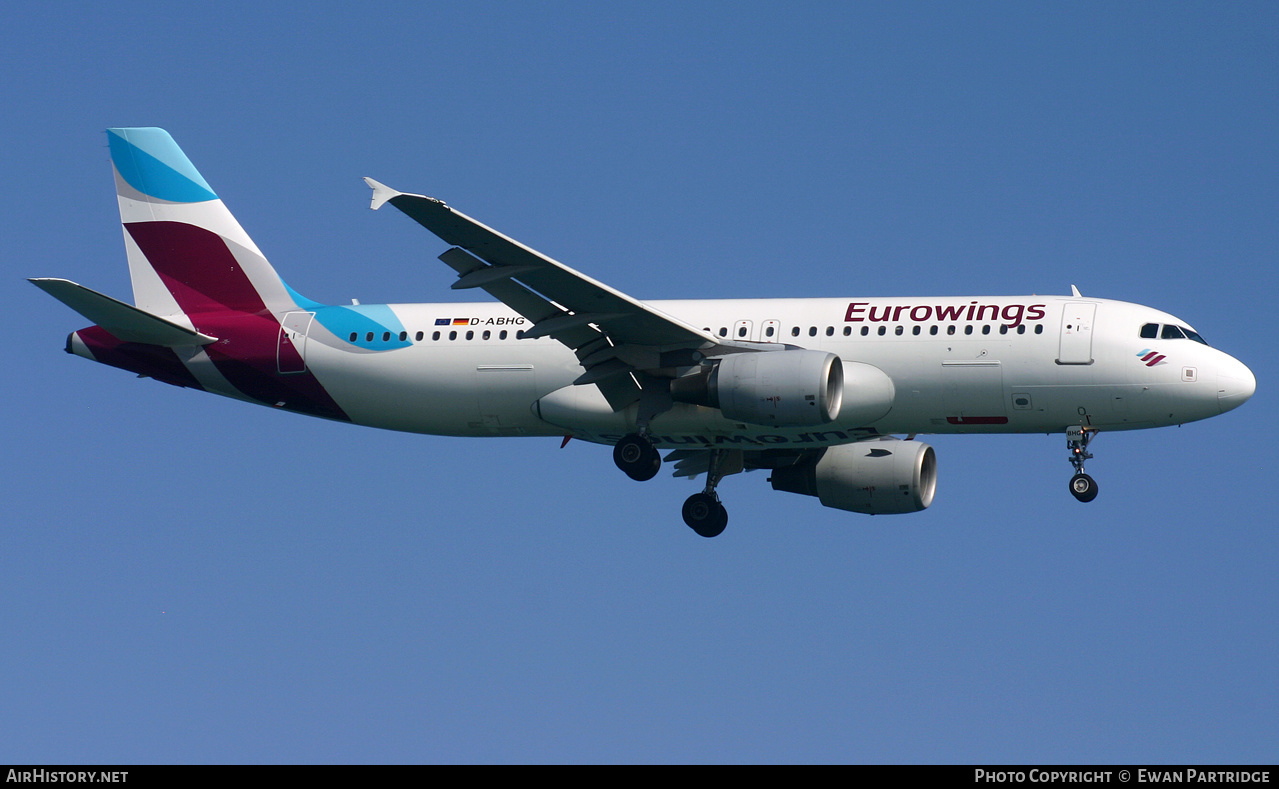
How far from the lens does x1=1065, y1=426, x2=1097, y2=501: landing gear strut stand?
122ft

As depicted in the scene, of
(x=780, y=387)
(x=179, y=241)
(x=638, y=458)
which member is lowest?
(x=638, y=458)

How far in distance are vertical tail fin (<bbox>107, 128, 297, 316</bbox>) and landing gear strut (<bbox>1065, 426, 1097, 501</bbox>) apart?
1930cm

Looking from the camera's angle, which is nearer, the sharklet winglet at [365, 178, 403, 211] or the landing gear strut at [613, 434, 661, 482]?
the sharklet winglet at [365, 178, 403, 211]

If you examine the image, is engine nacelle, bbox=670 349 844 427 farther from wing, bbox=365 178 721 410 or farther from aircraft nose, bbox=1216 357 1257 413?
aircraft nose, bbox=1216 357 1257 413

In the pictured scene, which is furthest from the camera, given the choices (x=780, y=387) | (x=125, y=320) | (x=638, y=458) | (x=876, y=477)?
(x=876, y=477)

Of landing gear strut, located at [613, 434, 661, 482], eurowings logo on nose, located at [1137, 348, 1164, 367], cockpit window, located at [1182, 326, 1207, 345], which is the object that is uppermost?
cockpit window, located at [1182, 326, 1207, 345]

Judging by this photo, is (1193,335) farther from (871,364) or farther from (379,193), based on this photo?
(379,193)

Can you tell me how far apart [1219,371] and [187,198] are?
2609cm

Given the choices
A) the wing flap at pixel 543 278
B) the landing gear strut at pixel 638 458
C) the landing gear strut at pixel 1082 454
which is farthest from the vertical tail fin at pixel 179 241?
the landing gear strut at pixel 1082 454

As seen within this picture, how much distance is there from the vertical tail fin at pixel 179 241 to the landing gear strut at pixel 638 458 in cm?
984

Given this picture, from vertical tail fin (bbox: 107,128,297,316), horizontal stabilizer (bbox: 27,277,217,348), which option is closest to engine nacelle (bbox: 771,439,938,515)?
vertical tail fin (bbox: 107,128,297,316)

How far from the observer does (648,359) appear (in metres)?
38.2

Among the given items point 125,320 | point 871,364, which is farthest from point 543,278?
point 125,320

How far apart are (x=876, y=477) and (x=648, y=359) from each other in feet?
23.3
